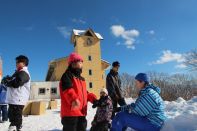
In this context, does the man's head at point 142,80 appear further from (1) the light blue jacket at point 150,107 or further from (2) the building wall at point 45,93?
(2) the building wall at point 45,93

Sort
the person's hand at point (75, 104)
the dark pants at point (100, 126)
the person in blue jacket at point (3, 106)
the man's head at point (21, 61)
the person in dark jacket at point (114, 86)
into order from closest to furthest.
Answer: the person's hand at point (75, 104), the man's head at point (21, 61), the dark pants at point (100, 126), the person in dark jacket at point (114, 86), the person in blue jacket at point (3, 106)

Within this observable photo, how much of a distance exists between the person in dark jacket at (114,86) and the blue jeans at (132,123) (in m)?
2.31

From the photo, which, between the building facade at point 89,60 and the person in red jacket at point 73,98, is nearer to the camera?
the person in red jacket at point 73,98

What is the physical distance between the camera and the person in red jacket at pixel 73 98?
4.86 metres

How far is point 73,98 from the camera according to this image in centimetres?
484

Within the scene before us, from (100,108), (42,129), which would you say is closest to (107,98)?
(100,108)

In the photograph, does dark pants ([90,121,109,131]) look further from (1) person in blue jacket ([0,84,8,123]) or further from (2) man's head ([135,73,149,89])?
(1) person in blue jacket ([0,84,8,123])

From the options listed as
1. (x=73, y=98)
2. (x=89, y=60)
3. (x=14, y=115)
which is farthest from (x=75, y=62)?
(x=89, y=60)

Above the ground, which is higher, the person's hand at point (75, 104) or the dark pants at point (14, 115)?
the person's hand at point (75, 104)

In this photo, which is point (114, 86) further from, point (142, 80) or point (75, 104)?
point (75, 104)

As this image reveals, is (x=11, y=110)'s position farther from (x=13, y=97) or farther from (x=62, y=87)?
(x=62, y=87)

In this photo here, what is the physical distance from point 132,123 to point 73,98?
1.08m

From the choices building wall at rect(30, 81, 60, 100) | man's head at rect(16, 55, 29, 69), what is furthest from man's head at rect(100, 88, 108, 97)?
building wall at rect(30, 81, 60, 100)

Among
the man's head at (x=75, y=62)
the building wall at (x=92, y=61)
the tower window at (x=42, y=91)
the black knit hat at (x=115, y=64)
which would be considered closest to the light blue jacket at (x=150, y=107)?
the man's head at (x=75, y=62)
